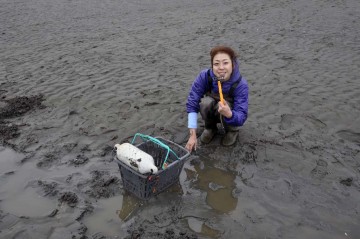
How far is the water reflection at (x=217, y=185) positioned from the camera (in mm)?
4133

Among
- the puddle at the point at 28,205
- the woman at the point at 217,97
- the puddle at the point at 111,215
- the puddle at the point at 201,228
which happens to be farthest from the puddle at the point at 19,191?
the woman at the point at 217,97

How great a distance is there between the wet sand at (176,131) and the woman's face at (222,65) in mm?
1155

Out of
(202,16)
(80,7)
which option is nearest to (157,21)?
(202,16)

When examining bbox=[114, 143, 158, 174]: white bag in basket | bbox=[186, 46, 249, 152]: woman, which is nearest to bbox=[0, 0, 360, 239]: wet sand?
bbox=[186, 46, 249, 152]: woman

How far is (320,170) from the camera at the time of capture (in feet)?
15.4

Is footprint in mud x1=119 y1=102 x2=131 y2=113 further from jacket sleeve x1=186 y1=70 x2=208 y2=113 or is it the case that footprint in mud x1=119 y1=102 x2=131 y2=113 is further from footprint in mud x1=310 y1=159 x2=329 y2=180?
footprint in mud x1=310 y1=159 x2=329 y2=180

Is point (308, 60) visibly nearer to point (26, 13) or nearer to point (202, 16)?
point (202, 16)

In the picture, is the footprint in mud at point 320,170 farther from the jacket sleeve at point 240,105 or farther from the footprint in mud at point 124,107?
the footprint in mud at point 124,107

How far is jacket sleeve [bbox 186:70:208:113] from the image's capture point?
496 centimetres

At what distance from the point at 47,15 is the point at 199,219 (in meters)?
12.4

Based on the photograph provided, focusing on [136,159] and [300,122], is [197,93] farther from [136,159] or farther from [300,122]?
[300,122]

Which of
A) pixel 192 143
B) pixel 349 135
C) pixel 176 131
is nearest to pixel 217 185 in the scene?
pixel 192 143

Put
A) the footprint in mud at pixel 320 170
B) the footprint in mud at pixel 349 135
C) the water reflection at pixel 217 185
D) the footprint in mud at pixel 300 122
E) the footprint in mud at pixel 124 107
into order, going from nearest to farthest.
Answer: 1. the water reflection at pixel 217 185
2. the footprint in mud at pixel 320 170
3. the footprint in mud at pixel 349 135
4. the footprint in mud at pixel 300 122
5. the footprint in mud at pixel 124 107

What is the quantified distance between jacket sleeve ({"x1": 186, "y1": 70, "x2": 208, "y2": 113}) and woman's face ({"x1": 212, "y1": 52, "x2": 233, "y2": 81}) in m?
0.31
